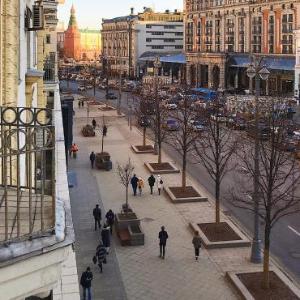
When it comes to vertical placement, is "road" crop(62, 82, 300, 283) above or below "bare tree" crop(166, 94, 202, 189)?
below

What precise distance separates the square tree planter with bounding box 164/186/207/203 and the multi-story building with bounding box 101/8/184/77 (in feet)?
346

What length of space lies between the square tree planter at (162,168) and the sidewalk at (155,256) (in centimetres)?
227

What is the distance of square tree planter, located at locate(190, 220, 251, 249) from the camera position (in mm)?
20484

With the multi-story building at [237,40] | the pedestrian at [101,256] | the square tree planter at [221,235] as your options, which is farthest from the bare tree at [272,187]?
the multi-story building at [237,40]

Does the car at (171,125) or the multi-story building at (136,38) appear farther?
the multi-story building at (136,38)

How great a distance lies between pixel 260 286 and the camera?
16562mm

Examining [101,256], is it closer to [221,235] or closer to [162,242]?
[162,242]

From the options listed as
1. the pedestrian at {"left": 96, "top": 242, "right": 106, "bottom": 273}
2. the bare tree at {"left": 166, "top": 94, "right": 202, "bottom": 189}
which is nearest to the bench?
the pedestrian at {"left": 96, "top": 242, "right": 106, "bottom": 273}

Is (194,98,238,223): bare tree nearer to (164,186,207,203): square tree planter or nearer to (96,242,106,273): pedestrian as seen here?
(164,186,207,203): square tree planter

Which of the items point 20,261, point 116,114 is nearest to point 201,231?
point 20,261

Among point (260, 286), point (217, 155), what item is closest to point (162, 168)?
point (217, 155)

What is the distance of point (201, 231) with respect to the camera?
2198 centimetres

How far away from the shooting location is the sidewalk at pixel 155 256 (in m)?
16.6

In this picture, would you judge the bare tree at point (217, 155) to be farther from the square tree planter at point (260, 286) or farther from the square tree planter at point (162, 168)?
the square tree planter at point (260, 286)
